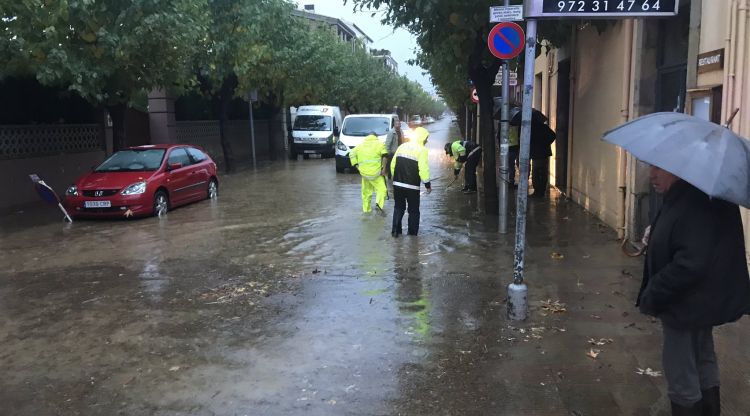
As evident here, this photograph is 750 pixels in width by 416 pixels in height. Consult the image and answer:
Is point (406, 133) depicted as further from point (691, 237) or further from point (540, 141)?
point (691, 237)

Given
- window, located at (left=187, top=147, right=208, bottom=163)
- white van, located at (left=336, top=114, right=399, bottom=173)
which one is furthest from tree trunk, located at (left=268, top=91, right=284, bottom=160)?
window, located at (left=187, top=147, right=208, bottom=163)

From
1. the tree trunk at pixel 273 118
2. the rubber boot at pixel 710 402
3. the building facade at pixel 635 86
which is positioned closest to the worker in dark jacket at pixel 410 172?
the building facade at pixel 635 86

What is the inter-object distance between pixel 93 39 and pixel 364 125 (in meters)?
11.0

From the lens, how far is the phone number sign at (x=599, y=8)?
544 cm

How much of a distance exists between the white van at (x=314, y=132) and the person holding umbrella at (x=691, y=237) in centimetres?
2529

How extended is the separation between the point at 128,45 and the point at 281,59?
11.9m

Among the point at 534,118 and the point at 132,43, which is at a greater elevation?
the point at 132,43

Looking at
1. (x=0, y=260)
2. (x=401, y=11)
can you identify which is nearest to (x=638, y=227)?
(x=401, y=11)

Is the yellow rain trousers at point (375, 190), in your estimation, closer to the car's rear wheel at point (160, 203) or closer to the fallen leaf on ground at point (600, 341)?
the car's rear wheel at point (160, 203)

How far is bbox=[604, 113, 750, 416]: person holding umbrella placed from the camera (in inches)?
115

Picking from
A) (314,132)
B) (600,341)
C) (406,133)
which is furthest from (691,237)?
(314,132)

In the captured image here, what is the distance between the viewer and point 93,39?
11.7 m

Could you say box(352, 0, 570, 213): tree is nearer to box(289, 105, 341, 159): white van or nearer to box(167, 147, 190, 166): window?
box(167, 147, 190, 166): window

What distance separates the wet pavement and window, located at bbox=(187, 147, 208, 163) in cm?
401
